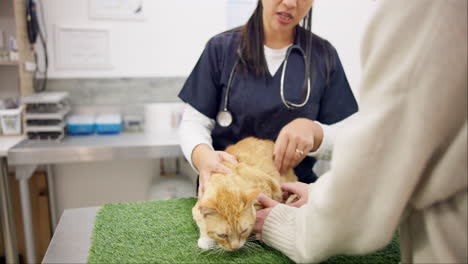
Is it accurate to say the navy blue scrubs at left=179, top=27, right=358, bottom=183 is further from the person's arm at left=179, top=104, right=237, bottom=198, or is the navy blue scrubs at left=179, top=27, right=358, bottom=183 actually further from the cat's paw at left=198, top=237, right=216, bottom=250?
the cat's paw at left=198, top=237, right=216, bottom=250

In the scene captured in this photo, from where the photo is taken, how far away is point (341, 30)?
1.20 m

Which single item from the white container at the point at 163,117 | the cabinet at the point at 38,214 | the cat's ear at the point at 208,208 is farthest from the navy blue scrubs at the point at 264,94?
the cabinet at the point at 38,214

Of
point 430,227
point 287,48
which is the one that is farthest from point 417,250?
point 287,48

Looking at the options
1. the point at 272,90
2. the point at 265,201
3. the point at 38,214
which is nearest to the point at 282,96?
the point at 272,90

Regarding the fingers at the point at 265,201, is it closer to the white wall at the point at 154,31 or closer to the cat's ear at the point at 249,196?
the cat's ear at the point at 249,196

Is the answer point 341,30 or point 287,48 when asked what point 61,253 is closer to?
point 287,48

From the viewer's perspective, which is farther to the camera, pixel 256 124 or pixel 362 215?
pixel 256 124

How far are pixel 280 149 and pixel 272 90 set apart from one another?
0.21m

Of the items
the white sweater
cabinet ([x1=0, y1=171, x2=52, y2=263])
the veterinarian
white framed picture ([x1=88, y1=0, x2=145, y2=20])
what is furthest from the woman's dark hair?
cabinet ([x1=0, y1=171, x2=52, y2=263])

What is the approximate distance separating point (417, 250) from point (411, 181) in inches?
5.5

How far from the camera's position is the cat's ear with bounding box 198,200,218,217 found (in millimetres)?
776

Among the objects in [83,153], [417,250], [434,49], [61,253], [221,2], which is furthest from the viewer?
[221,2]

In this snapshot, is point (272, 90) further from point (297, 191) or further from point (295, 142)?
point (297, 191)

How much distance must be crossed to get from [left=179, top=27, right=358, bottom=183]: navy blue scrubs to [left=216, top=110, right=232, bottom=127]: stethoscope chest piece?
1 cm
